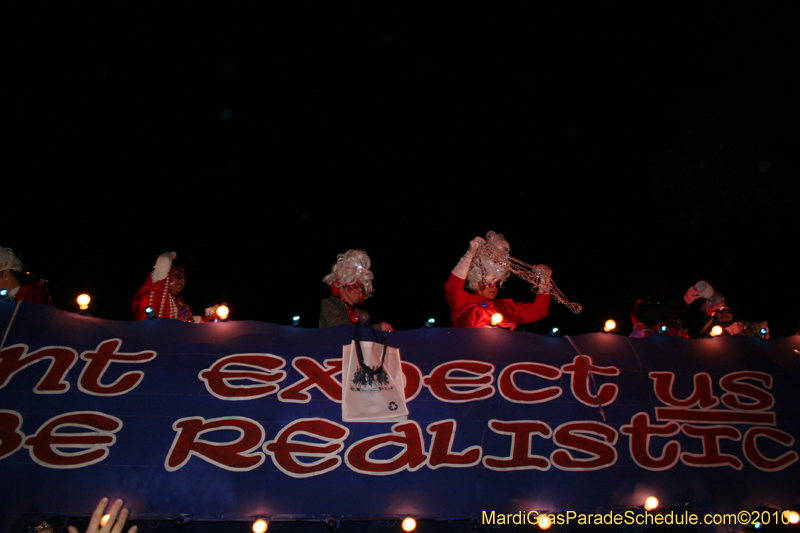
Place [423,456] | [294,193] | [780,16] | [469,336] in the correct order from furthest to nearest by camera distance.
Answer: [294,193], [780,16], [469,336], [423,456]

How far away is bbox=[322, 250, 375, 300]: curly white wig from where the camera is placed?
4406mm

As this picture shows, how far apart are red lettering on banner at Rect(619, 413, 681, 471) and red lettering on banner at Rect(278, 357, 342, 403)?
5.99 feet

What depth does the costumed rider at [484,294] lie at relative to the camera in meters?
4.35

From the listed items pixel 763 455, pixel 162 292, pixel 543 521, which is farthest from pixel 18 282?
pixel 763 455

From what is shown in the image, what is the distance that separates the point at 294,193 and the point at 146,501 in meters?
3.82

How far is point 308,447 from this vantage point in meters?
3.03

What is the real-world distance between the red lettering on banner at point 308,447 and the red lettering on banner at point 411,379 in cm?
44

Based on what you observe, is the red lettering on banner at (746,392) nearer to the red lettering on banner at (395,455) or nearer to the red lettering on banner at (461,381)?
the red lettering on banner at (461,381)

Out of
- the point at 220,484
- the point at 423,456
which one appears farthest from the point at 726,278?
the point at 220,484

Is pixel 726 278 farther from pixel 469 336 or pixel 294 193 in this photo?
pixel 294 193

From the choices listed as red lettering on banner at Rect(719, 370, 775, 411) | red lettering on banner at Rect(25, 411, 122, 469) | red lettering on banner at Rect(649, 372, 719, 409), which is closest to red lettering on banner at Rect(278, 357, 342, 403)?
red lettering on banner at Rect(25, 411, 122, 469)

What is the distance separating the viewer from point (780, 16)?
559 centimetres

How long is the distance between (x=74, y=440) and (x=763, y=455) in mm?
4164

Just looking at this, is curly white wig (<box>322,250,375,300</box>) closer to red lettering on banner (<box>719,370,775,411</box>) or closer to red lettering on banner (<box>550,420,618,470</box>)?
red lettering on banner (<box>550,420,618,470</box>)
